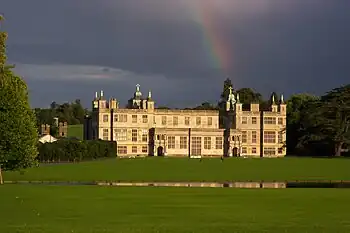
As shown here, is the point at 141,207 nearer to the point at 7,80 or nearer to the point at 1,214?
the point at 1,214

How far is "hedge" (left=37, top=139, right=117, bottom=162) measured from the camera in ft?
243

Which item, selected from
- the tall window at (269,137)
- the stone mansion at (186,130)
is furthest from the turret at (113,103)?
the tall window at (269,137)

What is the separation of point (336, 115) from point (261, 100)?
42181mm

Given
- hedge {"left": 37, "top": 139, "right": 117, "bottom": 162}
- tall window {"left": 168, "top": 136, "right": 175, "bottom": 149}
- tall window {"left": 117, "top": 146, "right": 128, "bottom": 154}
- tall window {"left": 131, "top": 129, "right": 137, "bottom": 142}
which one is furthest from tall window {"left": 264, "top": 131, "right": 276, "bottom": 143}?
hedge {"left": 37, "top": 139, "right": 117, "bottom": 162}

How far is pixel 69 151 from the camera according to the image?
7756 centimetres

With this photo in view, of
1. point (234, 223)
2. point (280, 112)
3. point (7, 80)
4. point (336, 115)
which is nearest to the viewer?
point (234, 223)

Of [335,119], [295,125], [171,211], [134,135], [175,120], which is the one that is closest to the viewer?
[171,211]

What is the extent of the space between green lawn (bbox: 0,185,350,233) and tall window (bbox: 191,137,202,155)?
7252cm

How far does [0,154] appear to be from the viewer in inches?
1464

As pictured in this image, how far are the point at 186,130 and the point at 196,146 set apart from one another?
117 inches

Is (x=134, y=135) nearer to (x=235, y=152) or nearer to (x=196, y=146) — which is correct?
(x=196, y=146)

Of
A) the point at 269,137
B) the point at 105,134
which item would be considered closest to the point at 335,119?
the point at 269,137

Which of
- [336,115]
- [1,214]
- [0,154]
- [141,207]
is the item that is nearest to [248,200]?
[141,207]

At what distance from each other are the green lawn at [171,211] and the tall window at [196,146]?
72.5 metres
